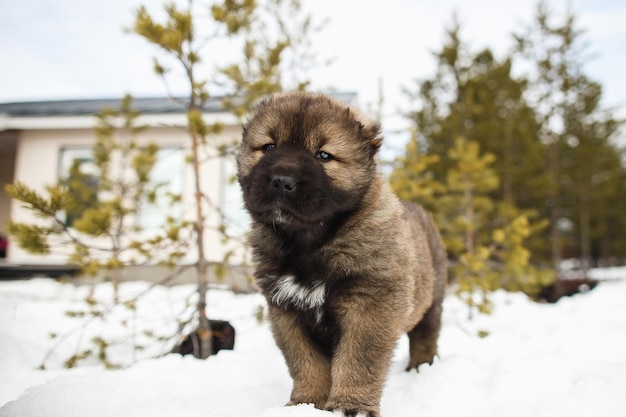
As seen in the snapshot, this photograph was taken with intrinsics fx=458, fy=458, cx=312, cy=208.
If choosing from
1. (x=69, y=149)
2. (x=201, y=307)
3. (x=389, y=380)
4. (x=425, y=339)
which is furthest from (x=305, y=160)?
(x=69, y=149)

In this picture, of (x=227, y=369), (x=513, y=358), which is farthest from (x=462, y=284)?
(x=227, y=369)

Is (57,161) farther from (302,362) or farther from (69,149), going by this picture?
(302,362)

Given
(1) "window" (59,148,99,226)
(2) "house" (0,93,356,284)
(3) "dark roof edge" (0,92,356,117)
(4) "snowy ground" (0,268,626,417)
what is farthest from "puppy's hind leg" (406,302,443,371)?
(2) "house" (0,93,356,284)

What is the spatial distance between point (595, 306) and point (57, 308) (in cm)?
716

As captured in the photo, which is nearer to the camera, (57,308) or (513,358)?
(513,358)

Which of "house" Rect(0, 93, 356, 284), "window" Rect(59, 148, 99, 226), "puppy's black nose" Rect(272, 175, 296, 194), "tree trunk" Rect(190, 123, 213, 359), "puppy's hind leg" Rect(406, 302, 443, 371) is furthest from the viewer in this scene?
"house" Rect(0, 93, 356, 284)

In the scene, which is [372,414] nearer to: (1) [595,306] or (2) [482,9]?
(1) [595,306]

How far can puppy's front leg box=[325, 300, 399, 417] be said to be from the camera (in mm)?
2193

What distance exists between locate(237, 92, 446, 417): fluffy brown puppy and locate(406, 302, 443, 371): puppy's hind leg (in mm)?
1088

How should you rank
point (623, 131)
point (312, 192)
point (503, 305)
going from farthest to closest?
point (623, 131), point (503, 305), point (312, 192)

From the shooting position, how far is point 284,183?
213 cm

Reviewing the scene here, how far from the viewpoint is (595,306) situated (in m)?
5.65

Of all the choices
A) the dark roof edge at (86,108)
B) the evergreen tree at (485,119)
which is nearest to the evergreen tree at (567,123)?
the evergreen tree at (485,119)

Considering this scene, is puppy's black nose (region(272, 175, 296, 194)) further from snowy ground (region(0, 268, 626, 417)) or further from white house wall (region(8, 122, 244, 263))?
white house wall (region(8, 122, 244, 263))
